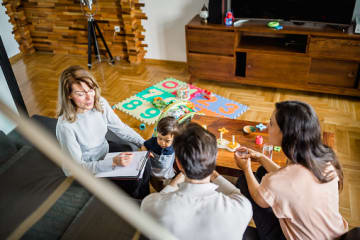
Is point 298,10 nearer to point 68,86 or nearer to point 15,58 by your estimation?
point 68,86

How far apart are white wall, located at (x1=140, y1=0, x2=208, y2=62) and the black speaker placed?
35 cm

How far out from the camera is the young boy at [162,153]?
A: 5.74 ft

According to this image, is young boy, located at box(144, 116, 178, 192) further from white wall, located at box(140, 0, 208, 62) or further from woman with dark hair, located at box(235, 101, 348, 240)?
white wall, located at box(140, 0, 208, 62)

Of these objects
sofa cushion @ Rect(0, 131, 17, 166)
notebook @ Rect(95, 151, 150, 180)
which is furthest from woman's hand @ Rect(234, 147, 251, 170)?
sofa cushion @ Rect(0, 131, 17, 166)

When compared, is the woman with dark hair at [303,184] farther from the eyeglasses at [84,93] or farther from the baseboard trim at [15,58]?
the baseboard trim at [15,58]

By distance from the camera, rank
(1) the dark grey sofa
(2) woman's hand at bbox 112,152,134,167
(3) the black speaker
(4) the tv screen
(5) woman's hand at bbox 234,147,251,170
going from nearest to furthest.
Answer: (1) the dark grey sofa < (5) woman's hand at bbox 234,147,251,170 < (2) woman's hand at bbox 112,152,134,167 < (4) the tv screen < (3) the black speaker

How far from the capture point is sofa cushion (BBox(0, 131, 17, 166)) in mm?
1689

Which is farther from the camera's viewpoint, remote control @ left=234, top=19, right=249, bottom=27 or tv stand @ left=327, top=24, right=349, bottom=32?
remote control @ left=234, top=19, right=249, bottom=27

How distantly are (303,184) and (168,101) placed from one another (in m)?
2.04

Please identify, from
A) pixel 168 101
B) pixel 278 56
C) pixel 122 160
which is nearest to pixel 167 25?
pixel 168 101

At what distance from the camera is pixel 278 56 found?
2992mm

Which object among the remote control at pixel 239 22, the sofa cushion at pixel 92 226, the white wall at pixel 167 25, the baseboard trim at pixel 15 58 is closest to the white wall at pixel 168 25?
the white wall at pixel 167 25

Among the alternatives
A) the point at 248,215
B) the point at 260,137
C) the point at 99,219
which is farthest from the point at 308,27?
the point at 99,219

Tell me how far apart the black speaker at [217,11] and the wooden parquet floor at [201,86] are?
2.34 ft
